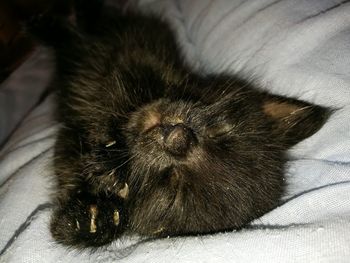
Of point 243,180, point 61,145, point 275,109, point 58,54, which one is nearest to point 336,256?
point 243,180

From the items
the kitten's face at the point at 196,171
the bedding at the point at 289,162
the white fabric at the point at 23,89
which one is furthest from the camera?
the white fabric at the point at 23,89

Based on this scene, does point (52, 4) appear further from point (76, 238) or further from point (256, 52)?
point (76, 238)

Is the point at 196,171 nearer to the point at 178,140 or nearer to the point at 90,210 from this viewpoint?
the point at 178,140

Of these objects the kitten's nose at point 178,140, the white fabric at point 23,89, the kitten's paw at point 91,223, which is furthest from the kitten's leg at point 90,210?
the white fabric at point 23,89

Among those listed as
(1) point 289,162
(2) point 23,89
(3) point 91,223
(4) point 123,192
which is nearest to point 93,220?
(3) point 91,223

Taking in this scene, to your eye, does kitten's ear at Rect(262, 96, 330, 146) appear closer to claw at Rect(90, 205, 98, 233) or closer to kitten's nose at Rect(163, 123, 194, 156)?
kitten's nose at Rect(163, 123, 194, 156)

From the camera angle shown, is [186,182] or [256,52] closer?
[186,182]

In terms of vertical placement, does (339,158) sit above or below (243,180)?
above

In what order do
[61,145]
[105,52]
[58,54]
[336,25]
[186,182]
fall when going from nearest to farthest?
1. [186,182]
2. [336,25]
3. [61,145]
4. [105,52]
5. [58,54]

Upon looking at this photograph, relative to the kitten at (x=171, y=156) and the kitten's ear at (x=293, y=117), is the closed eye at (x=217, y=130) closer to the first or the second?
the kitten at (x=171, y=156)
